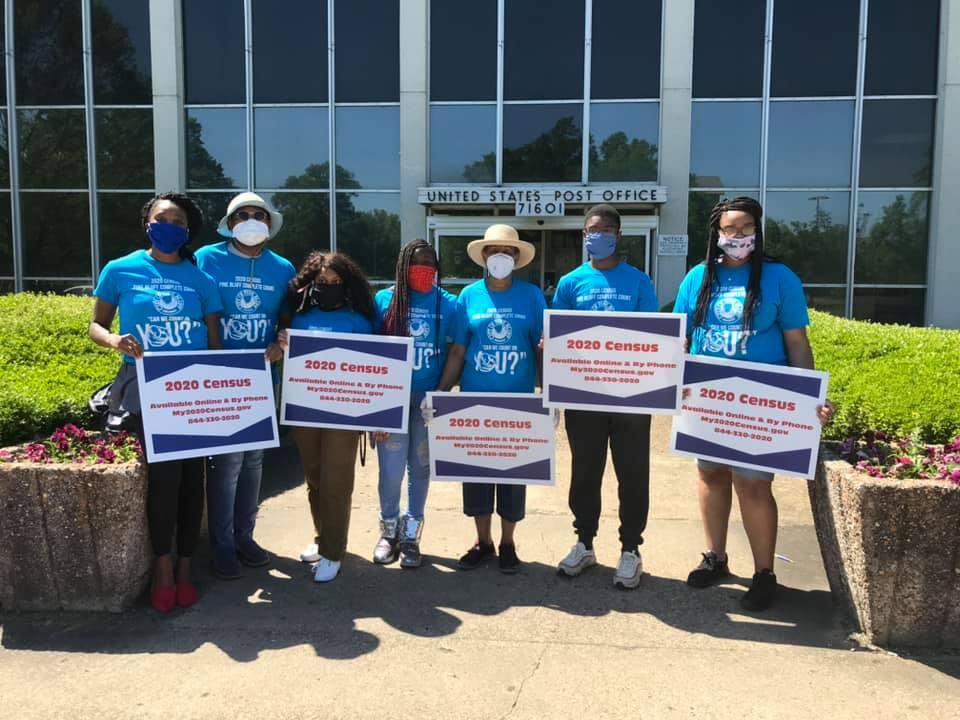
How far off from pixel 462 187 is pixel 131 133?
22.4ft

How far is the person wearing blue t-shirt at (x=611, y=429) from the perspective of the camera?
13.1 feet

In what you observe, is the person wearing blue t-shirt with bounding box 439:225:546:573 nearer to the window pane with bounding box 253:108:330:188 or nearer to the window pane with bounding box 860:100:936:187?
the window pane with bounding box 253:108:330:188

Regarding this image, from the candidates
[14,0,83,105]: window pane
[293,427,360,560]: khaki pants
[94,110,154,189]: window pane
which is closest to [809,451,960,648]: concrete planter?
[293,427,360,560]: khaki pants

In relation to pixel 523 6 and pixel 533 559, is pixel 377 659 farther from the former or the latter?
pixel 523 6

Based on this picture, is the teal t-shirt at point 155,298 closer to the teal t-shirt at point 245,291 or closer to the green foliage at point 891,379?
the teal t-shirt at point 245,291

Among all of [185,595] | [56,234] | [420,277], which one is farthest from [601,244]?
[56,234]

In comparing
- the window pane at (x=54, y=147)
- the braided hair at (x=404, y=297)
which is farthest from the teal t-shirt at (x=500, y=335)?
the window pane at (x=54, y=147)

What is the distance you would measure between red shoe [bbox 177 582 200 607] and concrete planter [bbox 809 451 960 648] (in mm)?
3271

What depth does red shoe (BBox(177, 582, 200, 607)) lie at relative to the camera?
3.83m

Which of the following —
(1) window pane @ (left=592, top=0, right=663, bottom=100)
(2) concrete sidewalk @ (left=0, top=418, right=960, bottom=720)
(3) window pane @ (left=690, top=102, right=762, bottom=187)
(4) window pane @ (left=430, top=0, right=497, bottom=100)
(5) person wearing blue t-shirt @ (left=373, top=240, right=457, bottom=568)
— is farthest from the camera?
(4) window pane @ (left=430, top=0, right=497, bottom=100)

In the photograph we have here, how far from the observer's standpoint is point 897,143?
13.4m

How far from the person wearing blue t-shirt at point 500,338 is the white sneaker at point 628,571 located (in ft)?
1.98

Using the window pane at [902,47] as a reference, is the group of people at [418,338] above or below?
below

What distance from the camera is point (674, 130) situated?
43.8ft
